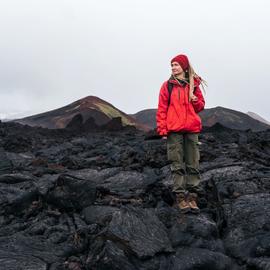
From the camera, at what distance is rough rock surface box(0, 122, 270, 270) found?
6.77 metres

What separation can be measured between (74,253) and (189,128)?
2939mm

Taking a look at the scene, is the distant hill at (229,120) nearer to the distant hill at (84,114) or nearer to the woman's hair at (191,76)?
the distant hill at (84,114)

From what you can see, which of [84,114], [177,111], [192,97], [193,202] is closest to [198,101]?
[192,97]

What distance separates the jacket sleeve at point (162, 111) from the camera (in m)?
8.09

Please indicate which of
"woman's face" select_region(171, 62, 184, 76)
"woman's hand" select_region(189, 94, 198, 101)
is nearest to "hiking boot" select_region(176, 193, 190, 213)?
"woman's hand" select_region(189, 94, 198, 101)

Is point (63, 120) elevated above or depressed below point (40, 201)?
above

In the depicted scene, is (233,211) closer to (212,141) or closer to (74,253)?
(74,253)

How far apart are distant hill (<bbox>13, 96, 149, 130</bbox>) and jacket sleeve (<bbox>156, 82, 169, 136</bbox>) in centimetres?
2912

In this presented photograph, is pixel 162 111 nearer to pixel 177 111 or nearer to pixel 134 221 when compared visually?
pixel 177 111

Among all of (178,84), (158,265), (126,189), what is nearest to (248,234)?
(158,265)

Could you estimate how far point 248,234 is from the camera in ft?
25.2

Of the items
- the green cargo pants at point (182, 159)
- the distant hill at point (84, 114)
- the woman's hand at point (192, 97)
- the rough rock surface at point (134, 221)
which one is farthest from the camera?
the distant hill at point (84, 114)

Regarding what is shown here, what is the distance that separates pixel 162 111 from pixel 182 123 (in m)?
0.44

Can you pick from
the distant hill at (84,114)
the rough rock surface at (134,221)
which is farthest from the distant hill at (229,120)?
the rough rock surface at (134,221)
